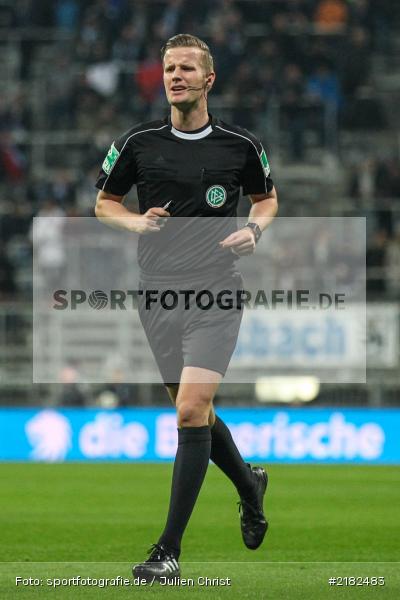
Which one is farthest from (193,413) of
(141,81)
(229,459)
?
(141,81)

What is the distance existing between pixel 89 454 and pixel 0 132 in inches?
234

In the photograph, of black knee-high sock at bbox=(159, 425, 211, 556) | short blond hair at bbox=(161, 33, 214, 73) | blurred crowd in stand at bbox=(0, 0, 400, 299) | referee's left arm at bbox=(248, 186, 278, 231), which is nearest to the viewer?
black knee-high sock at bbox=(159, 425, 211, 556)

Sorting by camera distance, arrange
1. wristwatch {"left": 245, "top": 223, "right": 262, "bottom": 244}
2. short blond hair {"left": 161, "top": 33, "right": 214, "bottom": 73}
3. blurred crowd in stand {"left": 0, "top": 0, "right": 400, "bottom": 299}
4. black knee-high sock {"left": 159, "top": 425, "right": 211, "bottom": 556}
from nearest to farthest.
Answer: black knee-high sock {"left": 159, "top": 425, "right": 211, "bottom": 556}, short blond hair {"left": 161, "top": 33, "right": 214, "bottom": 73}, wristwatch {"left": 245, "top": 223, "right": 262, "bottom": 244}, blurred crowd in stand {"left": 0, "top": 0, "right": 400, "bottom": 299}

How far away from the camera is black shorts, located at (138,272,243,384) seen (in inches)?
234

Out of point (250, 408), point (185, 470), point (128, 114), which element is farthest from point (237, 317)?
point (128, 114)

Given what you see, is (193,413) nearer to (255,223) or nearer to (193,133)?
(255,223)

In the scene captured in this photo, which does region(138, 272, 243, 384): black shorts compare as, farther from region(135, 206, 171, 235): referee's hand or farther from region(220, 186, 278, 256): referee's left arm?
region(135, 206, 171, 235): referee's hand

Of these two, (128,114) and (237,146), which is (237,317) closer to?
(237,146)

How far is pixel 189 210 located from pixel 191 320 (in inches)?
20.6

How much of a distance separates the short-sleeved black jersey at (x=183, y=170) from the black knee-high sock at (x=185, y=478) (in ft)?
2.69

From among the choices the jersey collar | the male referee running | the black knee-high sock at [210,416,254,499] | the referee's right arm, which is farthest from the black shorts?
the jersey collar

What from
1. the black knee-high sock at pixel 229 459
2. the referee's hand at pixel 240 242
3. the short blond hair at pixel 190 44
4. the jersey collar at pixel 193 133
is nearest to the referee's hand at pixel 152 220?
the referee's hand at pixel 240 242

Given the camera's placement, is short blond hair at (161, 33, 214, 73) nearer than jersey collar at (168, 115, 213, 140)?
Yes

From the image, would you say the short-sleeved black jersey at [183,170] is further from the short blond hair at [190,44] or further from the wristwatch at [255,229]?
the short blond hair at [190,44]
